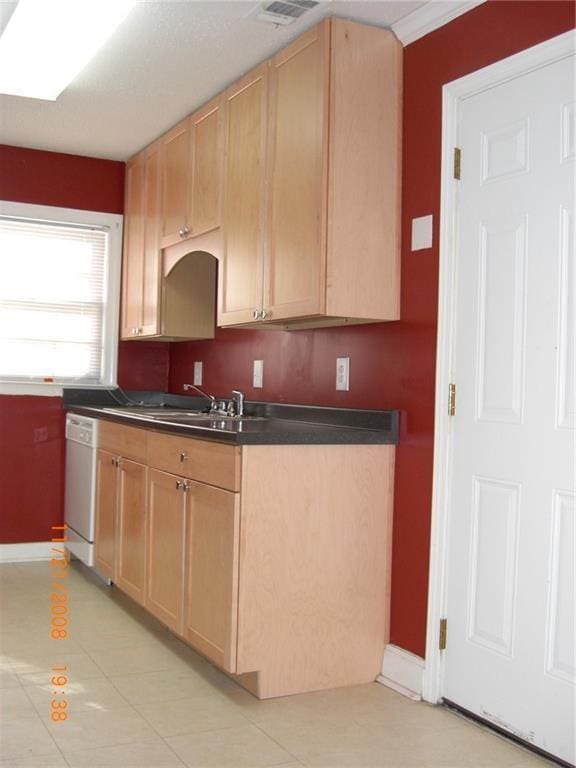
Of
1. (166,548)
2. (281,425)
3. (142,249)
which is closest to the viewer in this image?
(166,548)

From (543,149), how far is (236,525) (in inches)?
59.4

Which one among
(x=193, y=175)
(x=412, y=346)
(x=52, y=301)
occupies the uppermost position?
(x=193, y=175)

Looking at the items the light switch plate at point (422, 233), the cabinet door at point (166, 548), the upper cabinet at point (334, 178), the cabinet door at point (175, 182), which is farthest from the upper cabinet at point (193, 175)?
the cabinet door at point (166, 548)

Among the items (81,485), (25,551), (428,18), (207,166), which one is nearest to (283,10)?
(428,18)

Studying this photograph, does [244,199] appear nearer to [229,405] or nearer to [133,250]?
[229,405]

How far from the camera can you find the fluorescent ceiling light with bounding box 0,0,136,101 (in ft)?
9.81

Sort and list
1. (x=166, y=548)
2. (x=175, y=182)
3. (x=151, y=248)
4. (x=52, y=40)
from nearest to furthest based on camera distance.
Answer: (x=52, y=40) < (x=166, y=548) < (x=175, y=182) < (x=151, y=248)

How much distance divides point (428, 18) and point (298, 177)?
0.71m

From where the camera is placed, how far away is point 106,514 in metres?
4.32

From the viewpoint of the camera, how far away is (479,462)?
279 centimetres

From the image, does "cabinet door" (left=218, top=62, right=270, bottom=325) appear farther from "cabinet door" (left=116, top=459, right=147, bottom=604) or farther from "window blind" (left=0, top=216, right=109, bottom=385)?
"window blind" (left=0, top=216, right=109, bottom=385)

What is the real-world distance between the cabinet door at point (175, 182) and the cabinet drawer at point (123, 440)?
3.32ft

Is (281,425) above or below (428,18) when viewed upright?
below

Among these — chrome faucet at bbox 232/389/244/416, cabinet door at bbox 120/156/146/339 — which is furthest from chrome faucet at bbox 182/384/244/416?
cabinet door at bbox 120/156/146/339
